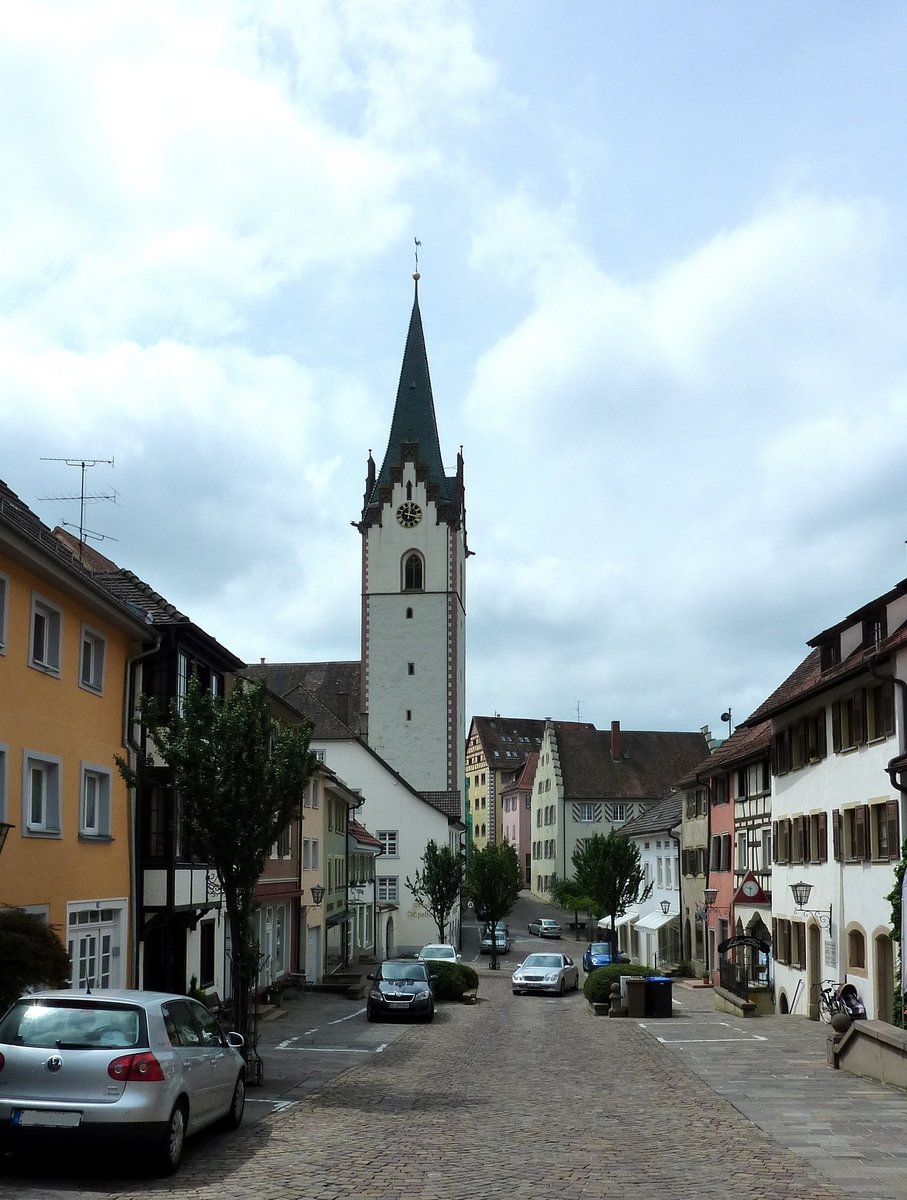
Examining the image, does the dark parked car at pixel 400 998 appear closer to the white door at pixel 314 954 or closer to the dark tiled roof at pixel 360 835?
the white door at pixel 314 954

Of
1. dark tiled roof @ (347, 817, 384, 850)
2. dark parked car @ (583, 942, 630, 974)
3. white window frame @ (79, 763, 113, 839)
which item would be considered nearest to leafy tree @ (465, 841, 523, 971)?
dark tiled roof @ (347, 817, 384, 850)

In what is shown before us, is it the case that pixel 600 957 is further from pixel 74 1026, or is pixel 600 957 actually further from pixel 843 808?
pixel 74 1026

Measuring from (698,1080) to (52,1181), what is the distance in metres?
12.0

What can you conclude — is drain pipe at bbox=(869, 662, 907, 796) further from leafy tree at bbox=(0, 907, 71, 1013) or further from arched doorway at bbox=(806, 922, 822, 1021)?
leafy tree at bbox=(0, 907, 71, 1013)

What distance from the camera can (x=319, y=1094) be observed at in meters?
18.7

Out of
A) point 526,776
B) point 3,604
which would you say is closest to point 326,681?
point 526,776

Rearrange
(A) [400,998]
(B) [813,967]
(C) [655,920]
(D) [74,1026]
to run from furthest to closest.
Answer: (C) [655,920], (A) [400,998], (B) [813,967], (D) [74,1026]

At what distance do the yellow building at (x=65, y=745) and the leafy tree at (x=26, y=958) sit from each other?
4.01m

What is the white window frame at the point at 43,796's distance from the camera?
69.1ft

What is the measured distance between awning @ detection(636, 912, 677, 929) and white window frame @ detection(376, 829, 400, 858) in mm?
15987

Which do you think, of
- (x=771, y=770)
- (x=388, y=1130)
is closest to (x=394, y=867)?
(x=771, y=770)

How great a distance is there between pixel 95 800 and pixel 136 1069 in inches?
527

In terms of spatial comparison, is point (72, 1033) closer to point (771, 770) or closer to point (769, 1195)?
point (769, 1195)

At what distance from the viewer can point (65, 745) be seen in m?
22.7
